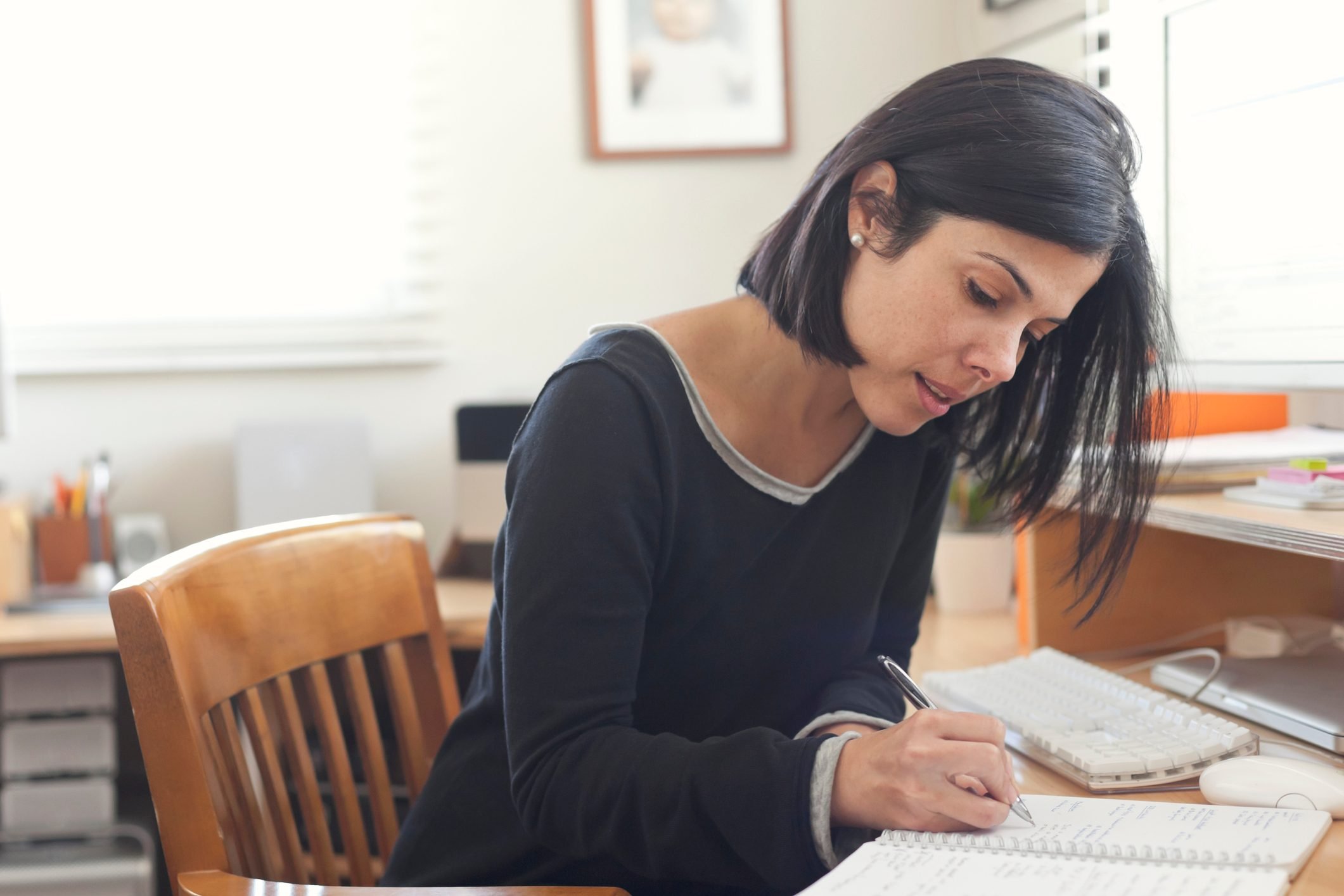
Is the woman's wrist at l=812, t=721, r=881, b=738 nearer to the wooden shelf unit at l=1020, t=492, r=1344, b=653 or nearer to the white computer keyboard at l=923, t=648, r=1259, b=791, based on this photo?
the white computer keyboard at l=923, t=648, r=1259, b=791

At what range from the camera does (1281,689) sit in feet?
3.08

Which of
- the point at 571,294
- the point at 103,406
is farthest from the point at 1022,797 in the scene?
the point at 103,406

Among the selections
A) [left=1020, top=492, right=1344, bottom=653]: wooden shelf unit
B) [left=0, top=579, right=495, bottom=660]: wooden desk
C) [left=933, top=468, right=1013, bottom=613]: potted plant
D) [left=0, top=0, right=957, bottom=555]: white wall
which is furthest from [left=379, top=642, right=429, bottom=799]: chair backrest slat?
[left=0, top=0, right=957, bottom=555]: white wall

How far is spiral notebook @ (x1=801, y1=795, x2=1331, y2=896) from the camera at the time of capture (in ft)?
1.93

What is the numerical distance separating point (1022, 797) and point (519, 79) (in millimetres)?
1556

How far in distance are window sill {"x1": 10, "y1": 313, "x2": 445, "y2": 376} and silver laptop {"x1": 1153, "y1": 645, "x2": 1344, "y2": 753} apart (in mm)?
1335

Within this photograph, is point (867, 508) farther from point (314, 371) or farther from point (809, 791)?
point (314, 371)

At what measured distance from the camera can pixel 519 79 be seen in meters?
1.97

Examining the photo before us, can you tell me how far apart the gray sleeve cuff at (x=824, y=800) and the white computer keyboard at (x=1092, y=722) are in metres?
0.21

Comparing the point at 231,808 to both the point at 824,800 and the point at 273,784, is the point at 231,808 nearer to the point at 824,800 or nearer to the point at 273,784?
the point at 273,784

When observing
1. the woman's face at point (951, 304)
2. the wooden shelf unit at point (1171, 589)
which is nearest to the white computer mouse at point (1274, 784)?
the woman's face at point (951, 304)

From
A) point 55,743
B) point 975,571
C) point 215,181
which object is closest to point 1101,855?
point 975,571

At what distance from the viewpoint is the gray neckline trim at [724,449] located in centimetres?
86

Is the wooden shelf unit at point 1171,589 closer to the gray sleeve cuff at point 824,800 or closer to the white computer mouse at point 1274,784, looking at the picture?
the white computer mouse at point 1274,784
